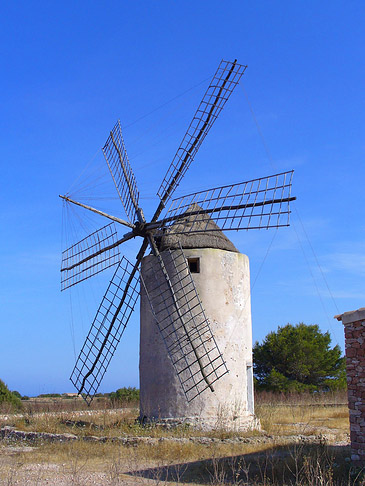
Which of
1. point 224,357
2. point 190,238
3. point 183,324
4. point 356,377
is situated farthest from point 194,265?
point 356,377

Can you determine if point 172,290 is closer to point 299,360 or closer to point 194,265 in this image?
point 194,265

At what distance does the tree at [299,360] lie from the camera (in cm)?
2050

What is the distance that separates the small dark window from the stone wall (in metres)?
4.06

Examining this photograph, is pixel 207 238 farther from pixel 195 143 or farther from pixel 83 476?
pixel 83 476

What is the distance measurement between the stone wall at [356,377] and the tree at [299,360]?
44.5 feet

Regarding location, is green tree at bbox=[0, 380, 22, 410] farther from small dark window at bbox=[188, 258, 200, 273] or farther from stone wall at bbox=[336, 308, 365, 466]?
stone wall at bbox=[336, 308, 365, 466]

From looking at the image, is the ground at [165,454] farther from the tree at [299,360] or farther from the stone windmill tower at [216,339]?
the tree at [299,360]

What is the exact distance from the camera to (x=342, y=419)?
40.8 feet

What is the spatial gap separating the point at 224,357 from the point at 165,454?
274cm

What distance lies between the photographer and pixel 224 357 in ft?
33.7

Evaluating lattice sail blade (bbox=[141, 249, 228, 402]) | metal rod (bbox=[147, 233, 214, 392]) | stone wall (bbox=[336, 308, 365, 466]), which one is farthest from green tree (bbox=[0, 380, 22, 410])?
stone wall (bbox=[336, 308, 365, 466])

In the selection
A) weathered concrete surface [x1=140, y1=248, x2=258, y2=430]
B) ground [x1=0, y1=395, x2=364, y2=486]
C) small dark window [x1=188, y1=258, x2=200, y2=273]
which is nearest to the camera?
ground [x1=0, y1=395, x2=364, y2=486]

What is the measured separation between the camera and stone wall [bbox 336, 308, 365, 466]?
6.57m

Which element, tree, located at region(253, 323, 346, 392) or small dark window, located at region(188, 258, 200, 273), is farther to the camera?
tree, located at region(253, 323, 346, 392)
